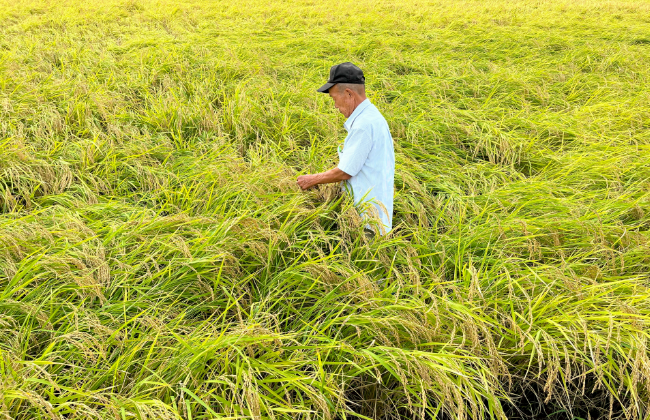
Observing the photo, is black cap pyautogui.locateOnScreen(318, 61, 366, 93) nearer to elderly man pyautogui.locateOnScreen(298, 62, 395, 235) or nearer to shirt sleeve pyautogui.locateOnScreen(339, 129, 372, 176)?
elderly man pyautogui.locateOnScreen(298, 62, 395, 235)

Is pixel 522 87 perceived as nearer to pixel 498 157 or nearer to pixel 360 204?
pixel 498 157

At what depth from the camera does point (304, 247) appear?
223 centimetres

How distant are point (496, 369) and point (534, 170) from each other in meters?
2.30

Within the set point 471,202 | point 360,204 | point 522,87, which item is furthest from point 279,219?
point 522,87

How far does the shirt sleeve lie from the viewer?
7.50 ft

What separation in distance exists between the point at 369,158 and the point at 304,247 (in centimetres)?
64

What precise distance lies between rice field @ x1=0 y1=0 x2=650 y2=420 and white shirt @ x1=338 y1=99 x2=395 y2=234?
187 millimetres

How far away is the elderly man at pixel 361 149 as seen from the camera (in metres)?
2.30

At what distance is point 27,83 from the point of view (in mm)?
4195

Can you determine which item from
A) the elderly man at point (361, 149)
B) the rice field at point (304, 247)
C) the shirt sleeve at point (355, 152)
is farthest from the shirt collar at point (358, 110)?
the rice field at point (304, 247)

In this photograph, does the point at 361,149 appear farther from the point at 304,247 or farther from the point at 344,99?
the point at 304,247

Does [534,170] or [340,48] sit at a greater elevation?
[340,48]

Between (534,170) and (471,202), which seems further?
(534,170)

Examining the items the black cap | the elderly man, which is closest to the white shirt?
the elderly man
